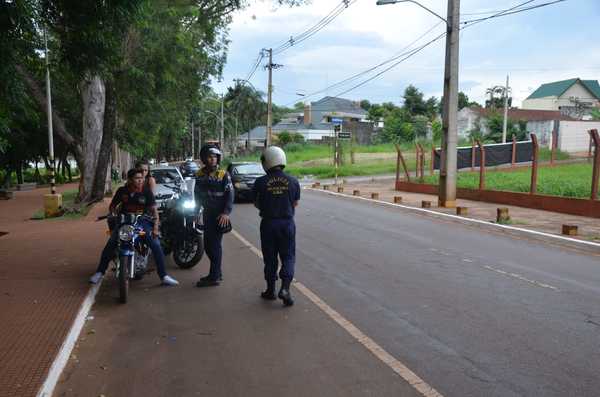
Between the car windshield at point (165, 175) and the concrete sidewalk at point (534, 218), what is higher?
the car windshield at point (165, 175)

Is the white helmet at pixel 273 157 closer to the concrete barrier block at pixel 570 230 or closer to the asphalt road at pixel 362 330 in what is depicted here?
the asphalt road at pixel 362 330

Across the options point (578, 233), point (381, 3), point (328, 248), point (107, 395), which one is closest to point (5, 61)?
point (107, 395)

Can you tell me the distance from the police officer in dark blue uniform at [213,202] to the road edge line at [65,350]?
1531mm

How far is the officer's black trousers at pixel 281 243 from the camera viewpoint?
6.38 metres

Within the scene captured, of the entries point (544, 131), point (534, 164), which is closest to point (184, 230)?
point (534, 164)

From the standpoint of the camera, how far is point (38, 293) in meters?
7.05

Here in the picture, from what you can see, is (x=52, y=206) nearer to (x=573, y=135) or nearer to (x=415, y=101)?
(x=573, y=135)

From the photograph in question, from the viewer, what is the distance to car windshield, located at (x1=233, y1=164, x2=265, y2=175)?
2231cm

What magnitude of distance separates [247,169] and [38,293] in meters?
15.8

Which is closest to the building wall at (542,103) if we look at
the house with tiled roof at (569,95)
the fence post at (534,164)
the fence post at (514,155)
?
the house with tiled roof at (569,95)

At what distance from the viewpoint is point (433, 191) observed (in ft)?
78.2

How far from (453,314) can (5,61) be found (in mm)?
6492

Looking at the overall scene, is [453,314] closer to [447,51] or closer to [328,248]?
[328,248]

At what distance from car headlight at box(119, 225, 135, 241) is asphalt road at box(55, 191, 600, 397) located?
801 mm
